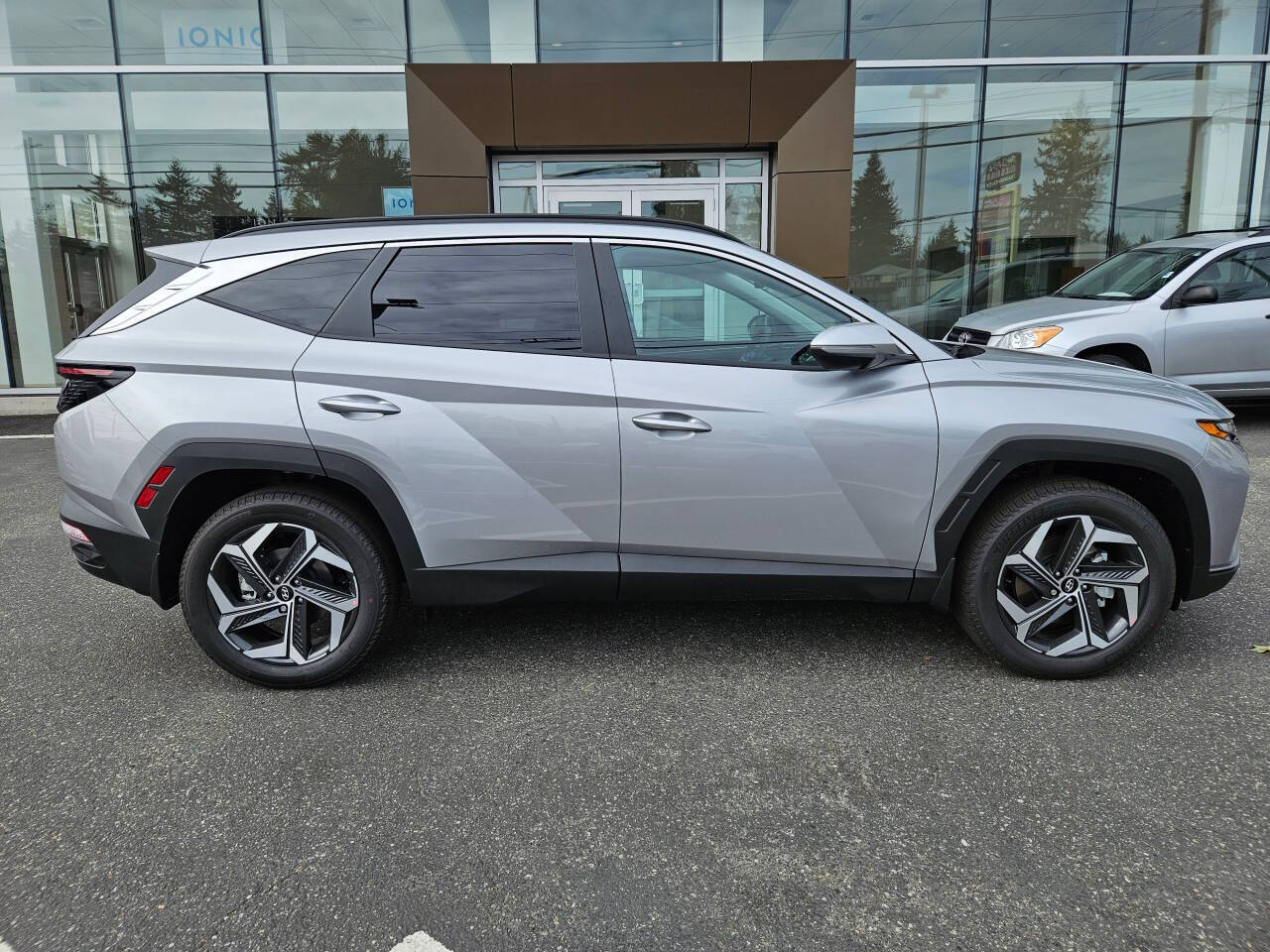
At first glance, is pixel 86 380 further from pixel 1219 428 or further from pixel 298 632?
pixel 1219 428

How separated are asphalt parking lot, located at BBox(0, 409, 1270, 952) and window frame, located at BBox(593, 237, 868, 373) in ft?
3.97

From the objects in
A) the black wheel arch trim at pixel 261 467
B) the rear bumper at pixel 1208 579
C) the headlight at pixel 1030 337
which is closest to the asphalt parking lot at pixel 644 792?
the rear bumper at pixel 1208 579

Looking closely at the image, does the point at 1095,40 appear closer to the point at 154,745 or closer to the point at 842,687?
the point at 842,687

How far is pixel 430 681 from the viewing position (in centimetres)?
333

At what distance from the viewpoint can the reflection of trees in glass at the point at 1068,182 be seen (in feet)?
38.6

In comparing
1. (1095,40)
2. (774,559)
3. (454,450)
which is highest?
(1095,40)

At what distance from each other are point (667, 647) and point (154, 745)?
1.92 m

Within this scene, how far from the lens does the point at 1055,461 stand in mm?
3242

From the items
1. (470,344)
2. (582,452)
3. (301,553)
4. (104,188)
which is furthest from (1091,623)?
(104,188)

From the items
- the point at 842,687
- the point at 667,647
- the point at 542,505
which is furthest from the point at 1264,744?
the point at 542,505

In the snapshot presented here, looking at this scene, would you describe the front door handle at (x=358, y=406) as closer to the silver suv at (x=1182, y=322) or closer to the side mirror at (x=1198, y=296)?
the silver suv at (x=1182, y=322)

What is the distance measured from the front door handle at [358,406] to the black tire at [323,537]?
0.34 meters

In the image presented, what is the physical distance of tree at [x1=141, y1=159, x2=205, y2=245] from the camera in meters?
11.6

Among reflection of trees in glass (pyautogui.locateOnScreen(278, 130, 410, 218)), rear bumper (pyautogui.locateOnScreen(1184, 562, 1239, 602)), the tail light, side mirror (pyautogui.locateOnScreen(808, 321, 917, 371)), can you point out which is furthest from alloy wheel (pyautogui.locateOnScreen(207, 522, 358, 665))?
reflection of trees in glass (pyautogui.locateOnScreen(278, 130, 410, 218))
